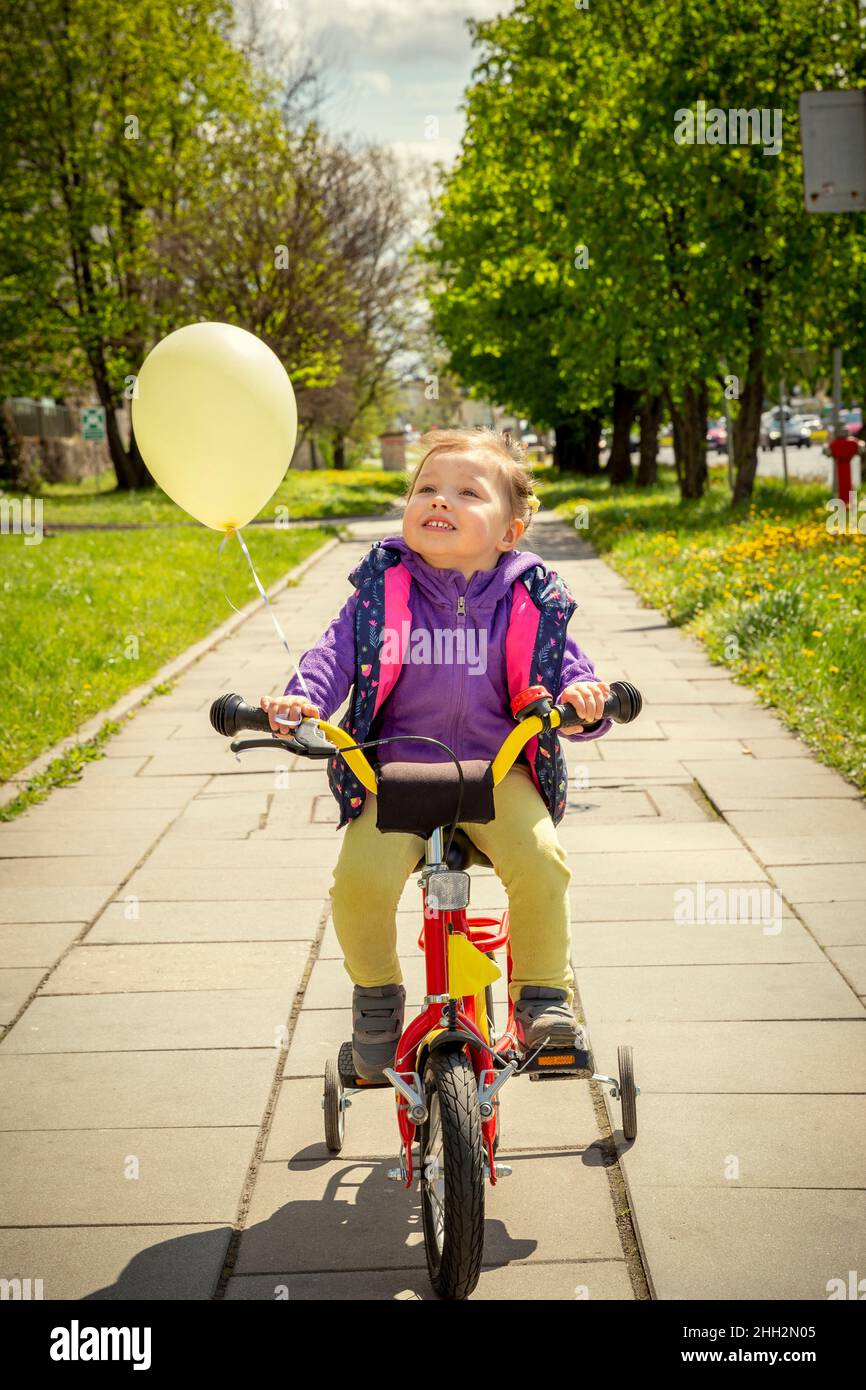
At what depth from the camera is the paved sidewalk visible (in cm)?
295

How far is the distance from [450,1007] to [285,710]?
0.65 m

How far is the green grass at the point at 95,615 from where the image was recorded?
8.53 metres

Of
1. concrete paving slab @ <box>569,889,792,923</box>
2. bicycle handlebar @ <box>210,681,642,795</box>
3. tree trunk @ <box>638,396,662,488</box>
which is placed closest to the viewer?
bicycle handlebar @ <box>210,681,642,795</box>

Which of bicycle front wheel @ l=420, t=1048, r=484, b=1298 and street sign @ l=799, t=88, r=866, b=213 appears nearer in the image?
bicycle front wheel @ l=420, t=1048, r=484, b=1298

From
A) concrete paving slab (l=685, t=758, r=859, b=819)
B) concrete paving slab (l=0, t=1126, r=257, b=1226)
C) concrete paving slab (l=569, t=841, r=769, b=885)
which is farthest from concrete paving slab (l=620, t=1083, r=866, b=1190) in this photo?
concrete paving slab (l=685, t=758, r=859, b=819)

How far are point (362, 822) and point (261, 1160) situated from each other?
0.91 metres

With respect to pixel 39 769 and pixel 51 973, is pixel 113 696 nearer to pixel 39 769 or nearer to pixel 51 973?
pixel 39 769

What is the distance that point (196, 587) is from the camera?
566 inches

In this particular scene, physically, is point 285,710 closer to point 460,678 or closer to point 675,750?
point 460,678

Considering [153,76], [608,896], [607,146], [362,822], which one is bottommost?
[608,896]

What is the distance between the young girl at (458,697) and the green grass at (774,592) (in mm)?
319

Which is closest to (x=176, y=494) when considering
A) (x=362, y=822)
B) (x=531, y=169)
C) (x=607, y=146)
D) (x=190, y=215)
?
(x=362, y=822)

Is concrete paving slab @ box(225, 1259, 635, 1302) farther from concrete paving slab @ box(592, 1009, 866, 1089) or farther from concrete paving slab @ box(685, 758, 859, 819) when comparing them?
concrete paving slab @ box(685, 758, 859, 819)

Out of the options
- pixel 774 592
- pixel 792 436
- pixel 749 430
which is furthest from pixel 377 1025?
pixel 792 436
